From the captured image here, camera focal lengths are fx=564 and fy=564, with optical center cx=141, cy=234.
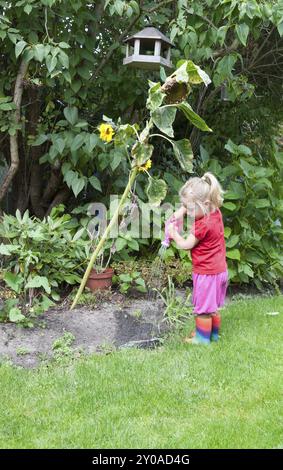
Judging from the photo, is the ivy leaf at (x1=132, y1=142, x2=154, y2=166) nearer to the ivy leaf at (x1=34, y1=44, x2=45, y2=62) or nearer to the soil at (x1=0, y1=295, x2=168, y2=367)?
the ivy leaf at (x1=34, y1=44, x2=45, y2=62)

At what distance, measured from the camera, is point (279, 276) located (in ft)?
18.0

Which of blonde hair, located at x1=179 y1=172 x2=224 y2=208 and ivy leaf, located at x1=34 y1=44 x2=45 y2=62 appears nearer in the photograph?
blonde hair, located at x1=179 y1=172 x2=224 y2=208

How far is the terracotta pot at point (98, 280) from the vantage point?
4.54 meters

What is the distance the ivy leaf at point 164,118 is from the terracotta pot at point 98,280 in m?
1.30

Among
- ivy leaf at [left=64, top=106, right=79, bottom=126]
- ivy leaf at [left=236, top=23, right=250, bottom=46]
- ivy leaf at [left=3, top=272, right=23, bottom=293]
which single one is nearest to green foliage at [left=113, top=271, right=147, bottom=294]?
ivy leaf at [left=3, top=272, right=23, bottom=293]

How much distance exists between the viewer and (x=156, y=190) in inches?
162

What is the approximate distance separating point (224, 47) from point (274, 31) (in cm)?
111

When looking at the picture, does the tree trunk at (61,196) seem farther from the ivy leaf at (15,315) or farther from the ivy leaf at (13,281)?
the ivy leaf at (15,315)

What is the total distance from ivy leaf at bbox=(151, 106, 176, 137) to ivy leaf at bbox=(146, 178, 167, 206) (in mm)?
365

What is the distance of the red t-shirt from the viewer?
3.64 m

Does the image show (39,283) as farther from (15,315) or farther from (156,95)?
(156,95)

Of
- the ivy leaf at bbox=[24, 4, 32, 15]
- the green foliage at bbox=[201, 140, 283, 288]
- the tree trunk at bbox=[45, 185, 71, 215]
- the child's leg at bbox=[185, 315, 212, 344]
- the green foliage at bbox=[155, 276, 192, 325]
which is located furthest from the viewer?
the tree trunk at bbox=[45, 185, 71, 215]

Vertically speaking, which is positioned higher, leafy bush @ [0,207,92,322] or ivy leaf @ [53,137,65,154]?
ivy leaf @ [53,137,65,154]

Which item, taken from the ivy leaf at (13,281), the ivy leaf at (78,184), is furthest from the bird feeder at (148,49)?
the ivy leaf at (13,281)
